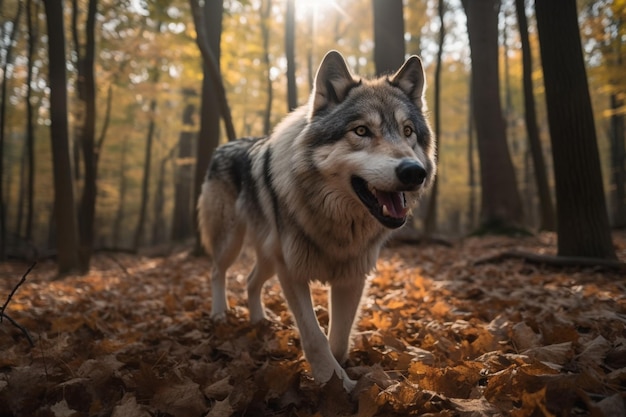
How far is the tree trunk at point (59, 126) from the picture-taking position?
721 cm

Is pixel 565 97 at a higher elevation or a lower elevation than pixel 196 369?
higher

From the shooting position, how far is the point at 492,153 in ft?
34.7

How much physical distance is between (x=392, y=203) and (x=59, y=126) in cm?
730

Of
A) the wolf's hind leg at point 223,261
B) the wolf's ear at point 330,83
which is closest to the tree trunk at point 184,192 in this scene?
the wolf's hind leg at point 223,261

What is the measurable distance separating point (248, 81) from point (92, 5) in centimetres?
972

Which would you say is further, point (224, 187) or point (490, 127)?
point (490, 127)

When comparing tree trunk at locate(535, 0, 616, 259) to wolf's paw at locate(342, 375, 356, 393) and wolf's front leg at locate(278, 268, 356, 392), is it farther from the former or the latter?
wolf's paw at locate(342, 375, 356, 393)

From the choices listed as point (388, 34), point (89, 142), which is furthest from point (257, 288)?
point (388, 34)

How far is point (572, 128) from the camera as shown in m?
4.78

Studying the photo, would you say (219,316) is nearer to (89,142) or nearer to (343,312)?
(343,312)

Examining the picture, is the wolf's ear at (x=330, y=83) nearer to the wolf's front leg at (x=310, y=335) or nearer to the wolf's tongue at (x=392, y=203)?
the wolf's tongue at (x=392, y=203)

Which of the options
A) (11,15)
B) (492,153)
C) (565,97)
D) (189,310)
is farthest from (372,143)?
(11,15)

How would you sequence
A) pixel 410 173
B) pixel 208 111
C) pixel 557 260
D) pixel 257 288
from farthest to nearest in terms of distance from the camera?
pixel 208 111
pixel 557 260
pixel 257 288
pixel 410 173

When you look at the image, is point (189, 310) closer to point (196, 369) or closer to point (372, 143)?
point (196, 369)
